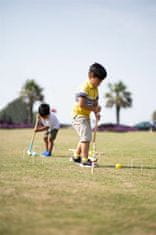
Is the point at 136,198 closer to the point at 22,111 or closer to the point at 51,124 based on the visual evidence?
the point at 51,124

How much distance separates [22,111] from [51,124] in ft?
153

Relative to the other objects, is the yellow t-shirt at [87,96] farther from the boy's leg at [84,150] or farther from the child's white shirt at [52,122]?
the child's white shirt at [52,122]

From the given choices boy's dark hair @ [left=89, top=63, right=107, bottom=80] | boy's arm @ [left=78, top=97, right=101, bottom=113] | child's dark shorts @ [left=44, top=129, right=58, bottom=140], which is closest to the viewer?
boy's dark hair @ [left=89, top=63, right=107, bottom=80]

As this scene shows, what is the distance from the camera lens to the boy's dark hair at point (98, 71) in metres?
6.66

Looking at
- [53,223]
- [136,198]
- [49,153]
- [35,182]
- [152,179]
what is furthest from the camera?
[49,153]

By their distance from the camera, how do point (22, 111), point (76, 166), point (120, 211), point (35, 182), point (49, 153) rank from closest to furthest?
1. point (120, 211)
2. point (35, 182)
3. point (76, 166)
4. point (49, 153)
5. point (22, 111)

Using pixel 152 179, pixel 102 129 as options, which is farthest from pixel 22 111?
pixel 152 179

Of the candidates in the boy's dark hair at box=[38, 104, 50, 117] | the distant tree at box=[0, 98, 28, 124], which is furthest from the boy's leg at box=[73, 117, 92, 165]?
the distant tree at box=[0, 98, 28, 124]

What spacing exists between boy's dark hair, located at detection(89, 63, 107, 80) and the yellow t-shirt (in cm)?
24

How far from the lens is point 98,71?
6652 millimetres

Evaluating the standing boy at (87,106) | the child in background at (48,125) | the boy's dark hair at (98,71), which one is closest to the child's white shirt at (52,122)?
the child in background at (48,125)

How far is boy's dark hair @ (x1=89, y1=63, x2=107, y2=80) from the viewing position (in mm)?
6664

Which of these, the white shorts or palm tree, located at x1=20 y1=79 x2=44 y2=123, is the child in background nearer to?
the white shorts

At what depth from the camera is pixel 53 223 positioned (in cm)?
300
